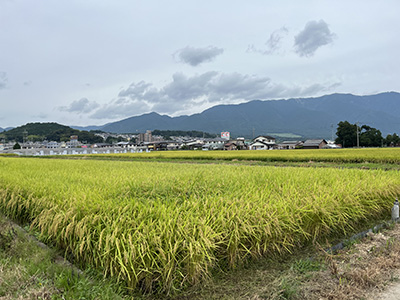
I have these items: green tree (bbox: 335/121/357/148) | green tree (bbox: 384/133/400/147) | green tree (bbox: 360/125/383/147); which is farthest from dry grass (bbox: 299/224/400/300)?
green tree (bbox: 384/133/400/147)

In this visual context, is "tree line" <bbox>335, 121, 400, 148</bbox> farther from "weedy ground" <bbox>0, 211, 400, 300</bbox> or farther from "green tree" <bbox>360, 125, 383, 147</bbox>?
"weedy ground" <bbox>0, 211, 400, 300</bbox>

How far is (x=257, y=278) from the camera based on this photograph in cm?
303

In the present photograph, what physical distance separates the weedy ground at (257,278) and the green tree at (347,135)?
6715 centimetres

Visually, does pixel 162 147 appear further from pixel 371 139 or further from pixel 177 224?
pixel 177 224

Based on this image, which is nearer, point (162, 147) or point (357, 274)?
point (357, 274)

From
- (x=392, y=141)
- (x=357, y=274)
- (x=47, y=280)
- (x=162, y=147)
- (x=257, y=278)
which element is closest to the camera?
(x=47, y=280)

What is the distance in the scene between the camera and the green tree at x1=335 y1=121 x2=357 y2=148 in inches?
2441

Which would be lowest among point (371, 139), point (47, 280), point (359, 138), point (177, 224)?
point (371, 139)

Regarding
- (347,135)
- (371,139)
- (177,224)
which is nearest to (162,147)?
(347,135)

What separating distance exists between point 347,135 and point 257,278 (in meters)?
68.7

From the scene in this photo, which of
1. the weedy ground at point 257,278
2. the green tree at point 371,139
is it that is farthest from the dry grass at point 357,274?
the green tree at point 371,139

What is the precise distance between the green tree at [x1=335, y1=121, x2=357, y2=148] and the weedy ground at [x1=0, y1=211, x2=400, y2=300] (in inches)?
2644

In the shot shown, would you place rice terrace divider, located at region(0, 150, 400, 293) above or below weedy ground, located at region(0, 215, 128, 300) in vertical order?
above

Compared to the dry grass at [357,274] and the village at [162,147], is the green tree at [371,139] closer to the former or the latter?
the village at [162,147]
